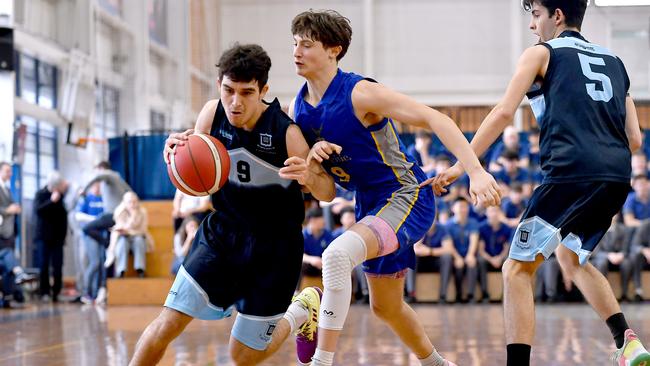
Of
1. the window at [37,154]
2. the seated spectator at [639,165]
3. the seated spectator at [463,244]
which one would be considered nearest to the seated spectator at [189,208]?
the seated spectator at [463,244]

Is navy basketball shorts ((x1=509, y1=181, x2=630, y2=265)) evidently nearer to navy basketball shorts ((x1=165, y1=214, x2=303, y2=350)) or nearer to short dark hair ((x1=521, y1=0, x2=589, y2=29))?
short dark hair ((x1=521, y1=0, x2=589, y2=29))

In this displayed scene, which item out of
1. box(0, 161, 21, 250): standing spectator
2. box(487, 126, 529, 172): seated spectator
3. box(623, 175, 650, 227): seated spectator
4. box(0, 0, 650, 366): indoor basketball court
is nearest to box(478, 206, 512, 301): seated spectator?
box(0, 0, 650, 366): indoor basketball court

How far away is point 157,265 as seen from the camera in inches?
457

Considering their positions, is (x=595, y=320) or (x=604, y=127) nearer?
(x=604, y=127)

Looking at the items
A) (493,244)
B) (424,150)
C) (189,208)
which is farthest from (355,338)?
(189,208)

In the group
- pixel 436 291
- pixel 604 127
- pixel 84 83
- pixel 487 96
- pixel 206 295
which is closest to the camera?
pixel 206 295

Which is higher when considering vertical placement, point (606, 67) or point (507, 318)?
point (606, 67)

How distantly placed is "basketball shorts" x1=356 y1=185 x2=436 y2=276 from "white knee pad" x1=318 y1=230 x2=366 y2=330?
0.78ft

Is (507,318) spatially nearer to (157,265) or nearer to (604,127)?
(604,127)

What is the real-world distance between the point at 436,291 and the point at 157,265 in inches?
141

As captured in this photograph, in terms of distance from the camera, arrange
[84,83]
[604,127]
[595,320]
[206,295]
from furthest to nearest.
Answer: [84,83] < [595,320] < [604,127] < [206,295]

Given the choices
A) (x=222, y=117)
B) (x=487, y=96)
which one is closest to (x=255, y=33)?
(x=487, y=96)

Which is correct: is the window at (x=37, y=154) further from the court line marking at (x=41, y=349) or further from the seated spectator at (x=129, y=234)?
Result: the court line marking at (x=41, y=349)

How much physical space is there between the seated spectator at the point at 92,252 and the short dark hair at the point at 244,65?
27.6 feet
